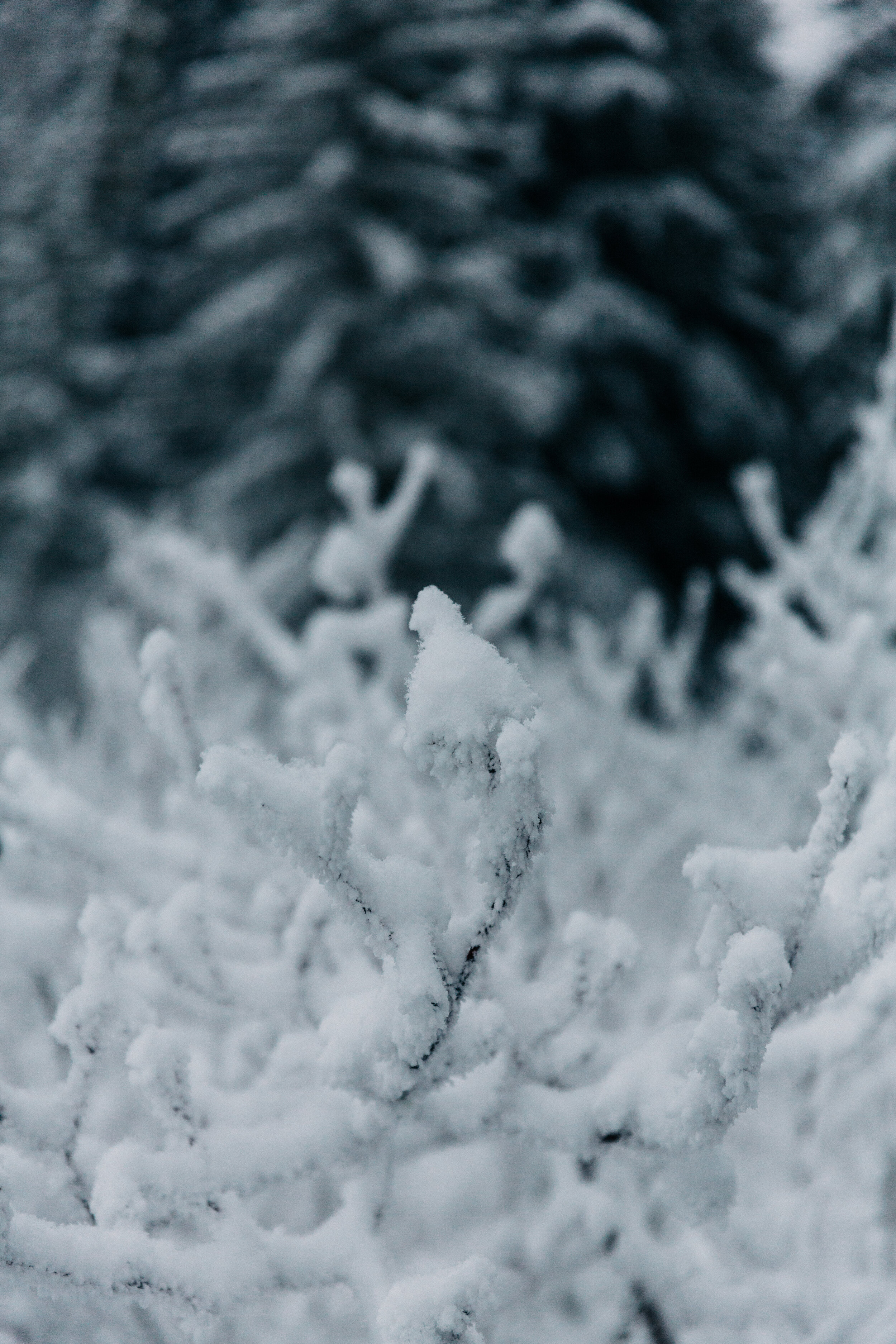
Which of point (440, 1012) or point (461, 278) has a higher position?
point (440, 1012)

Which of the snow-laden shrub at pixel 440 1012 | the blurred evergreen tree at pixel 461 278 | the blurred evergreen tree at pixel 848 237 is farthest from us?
the blurred evergreen tree at pixel 461 278

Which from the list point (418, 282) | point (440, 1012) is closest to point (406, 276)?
point (418, 282)

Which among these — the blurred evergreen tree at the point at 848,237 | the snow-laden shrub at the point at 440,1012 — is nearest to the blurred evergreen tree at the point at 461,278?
the blurred evergreen tree at the point at 848,237

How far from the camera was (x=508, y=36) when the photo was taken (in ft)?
14.6

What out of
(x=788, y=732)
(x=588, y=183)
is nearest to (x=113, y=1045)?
(x=788, y=732)

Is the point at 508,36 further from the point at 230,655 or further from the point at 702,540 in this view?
the point at 230,655

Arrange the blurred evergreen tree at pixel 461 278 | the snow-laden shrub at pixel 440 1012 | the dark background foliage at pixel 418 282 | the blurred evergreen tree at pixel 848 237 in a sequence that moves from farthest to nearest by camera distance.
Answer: the blurred evergreen tree at pixel 461 278, the dark background foliage at pixel 418 282, the blurred evergreen tree at pixel 848 237, the snow-laden shrub at pixel 440 1012

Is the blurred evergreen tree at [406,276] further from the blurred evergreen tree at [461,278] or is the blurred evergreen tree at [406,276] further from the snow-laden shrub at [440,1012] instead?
the snow-laden shrub at [440,1012]

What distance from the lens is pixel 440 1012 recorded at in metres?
0.91

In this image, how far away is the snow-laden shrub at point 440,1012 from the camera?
913 mm

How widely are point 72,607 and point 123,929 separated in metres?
4.61

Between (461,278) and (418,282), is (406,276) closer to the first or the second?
(418,282)

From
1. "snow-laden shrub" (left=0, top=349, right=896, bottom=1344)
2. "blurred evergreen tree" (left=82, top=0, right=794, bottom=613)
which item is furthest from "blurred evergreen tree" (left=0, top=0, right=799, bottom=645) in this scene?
"snow-laden shrub" (left=0, top=349, right=896, bottom=1344)

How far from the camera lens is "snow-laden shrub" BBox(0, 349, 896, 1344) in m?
0.91
